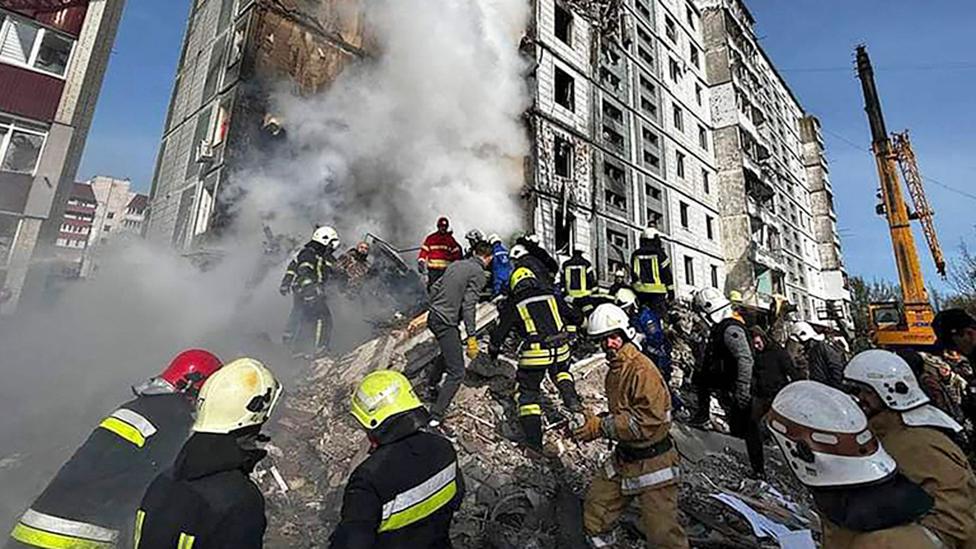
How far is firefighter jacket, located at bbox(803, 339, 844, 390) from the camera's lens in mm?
6031

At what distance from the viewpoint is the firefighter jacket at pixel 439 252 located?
291 inches

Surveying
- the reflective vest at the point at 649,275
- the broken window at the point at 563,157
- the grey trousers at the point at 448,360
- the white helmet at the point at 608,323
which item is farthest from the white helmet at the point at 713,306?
the broken window at the point at 563,157

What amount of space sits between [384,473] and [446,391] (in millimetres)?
2728

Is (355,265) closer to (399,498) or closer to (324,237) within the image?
(324,237)

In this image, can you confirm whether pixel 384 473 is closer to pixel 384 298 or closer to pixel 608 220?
pixel 384 298

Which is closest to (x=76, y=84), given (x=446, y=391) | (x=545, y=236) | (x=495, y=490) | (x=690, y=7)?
(x=545, y=236)

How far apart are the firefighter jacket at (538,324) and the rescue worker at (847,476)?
2829mm

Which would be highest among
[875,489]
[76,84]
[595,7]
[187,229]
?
[595,7]

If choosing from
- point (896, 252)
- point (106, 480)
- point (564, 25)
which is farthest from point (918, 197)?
point (106, 480)

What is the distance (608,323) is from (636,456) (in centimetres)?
88

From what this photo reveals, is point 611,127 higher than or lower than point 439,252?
higher

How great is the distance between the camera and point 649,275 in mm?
6488

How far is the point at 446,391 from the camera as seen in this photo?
14.5ft

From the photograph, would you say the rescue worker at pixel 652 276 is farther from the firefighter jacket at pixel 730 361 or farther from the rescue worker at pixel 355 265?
the rescue worker at pixel 355 265
